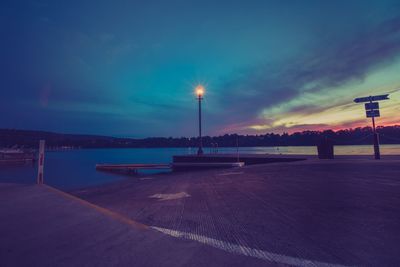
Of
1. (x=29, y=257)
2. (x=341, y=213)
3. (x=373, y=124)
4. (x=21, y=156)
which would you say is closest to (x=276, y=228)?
(x=341, y=213)

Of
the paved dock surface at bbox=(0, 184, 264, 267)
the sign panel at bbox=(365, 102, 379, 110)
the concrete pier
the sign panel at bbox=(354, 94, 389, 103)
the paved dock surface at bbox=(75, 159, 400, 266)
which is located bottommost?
the concrete pier

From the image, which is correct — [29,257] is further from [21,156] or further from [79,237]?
[21,156]

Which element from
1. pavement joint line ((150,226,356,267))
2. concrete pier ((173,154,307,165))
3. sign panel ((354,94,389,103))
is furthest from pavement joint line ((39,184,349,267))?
sign panel ((354,94,389,103))

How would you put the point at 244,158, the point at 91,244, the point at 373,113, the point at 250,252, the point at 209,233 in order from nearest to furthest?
the point at 250,252, the point at 91,244, the point at 209,233, the point at 373,113, the point at 244,158

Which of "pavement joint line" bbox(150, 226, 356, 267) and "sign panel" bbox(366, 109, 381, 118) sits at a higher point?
"sign panel" bbox(366, 109, 381, 118)

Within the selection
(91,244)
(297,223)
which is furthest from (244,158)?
(91,244)

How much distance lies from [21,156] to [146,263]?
111211 millimetres

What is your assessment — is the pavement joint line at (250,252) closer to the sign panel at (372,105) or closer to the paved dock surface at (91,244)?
the paved dock surface at (91,244)

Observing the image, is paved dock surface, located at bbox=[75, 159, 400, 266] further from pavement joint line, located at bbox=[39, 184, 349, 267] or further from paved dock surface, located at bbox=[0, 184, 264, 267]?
paved dock surface, located at bbox=[0, 184, 264, 267]

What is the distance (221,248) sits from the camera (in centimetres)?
250

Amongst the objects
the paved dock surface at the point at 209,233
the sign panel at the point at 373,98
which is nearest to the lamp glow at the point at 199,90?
the sign panel at the point at 373,98

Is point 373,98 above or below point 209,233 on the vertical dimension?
above

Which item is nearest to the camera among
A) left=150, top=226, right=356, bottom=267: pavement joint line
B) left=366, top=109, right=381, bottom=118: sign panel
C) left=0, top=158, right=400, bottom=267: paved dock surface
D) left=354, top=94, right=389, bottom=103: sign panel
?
left=150, top=226, right=356, bottom=267: pavement joint line

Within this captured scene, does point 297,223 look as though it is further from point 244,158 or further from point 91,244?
point 244,158
